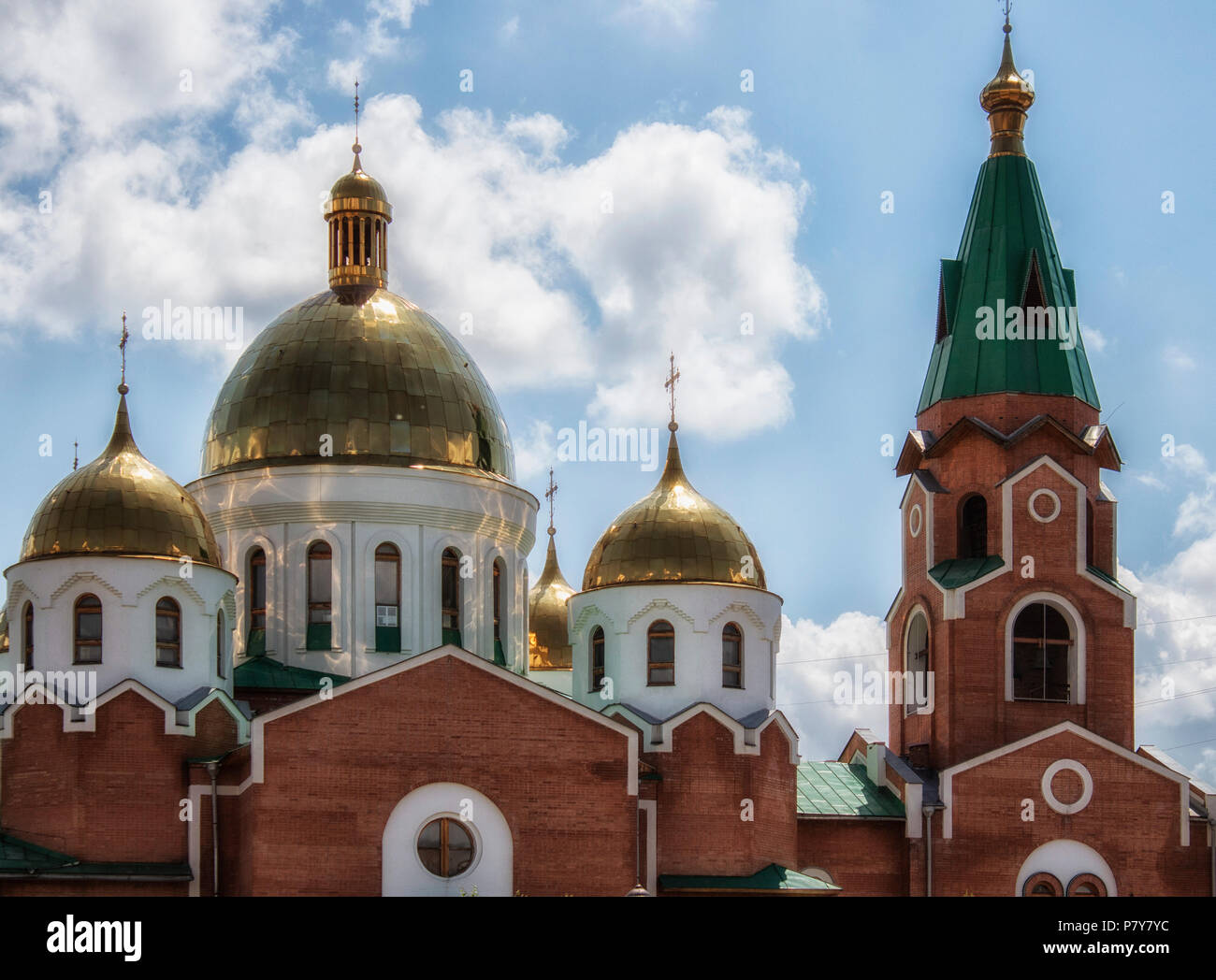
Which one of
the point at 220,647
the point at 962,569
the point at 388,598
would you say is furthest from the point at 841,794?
the point at 220,647

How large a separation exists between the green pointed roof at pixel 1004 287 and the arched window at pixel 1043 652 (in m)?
3.75

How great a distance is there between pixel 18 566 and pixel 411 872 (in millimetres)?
7410

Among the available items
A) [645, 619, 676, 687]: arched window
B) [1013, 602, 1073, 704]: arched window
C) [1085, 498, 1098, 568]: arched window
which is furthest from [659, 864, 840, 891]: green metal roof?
[1085, 498, 1098, 568]: arched window

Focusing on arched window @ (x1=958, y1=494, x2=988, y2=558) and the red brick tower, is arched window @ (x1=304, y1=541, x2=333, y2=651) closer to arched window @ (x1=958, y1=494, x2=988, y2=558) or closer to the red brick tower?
the red brick tower

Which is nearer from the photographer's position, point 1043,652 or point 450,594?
point 450,594

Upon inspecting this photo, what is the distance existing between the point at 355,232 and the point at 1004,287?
11084mm

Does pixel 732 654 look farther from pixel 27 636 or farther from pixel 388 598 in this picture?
pixel 27 636

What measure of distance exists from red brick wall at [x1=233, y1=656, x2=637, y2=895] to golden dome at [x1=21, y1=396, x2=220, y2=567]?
3.78 meters

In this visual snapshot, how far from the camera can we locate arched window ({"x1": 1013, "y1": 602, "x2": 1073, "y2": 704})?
34.1 meters

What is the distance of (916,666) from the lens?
3531 centimetres

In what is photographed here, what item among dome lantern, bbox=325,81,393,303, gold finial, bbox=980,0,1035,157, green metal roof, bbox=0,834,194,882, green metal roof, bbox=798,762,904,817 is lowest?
green metal roof, bbox=0,834,194,882

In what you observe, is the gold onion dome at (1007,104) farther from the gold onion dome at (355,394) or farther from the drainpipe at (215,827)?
the drainpipe at (215,827)
